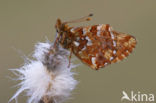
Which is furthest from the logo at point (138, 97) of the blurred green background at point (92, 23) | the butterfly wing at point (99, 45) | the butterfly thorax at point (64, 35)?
the butterfly thorax at point (64, 35)

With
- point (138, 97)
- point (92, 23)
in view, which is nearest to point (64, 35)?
point (138, 97)

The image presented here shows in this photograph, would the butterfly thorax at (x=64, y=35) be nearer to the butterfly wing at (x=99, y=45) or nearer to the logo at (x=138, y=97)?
the butterfly wing at (x=99, y=45)

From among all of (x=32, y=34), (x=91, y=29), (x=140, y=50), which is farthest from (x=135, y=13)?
(x=91, y=29)

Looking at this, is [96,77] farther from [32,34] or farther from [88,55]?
[88,55]

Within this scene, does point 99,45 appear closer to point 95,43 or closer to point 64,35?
point 95,43

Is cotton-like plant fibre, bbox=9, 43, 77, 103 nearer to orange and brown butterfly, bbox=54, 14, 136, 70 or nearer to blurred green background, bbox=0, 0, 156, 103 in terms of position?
orange and brown butterfly, bbox=54, 14, 136, 70

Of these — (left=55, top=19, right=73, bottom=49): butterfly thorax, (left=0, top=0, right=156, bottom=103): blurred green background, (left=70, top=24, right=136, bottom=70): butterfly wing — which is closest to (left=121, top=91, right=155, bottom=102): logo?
(left=0, top=0, right=156, bottom=103): blurred green background
